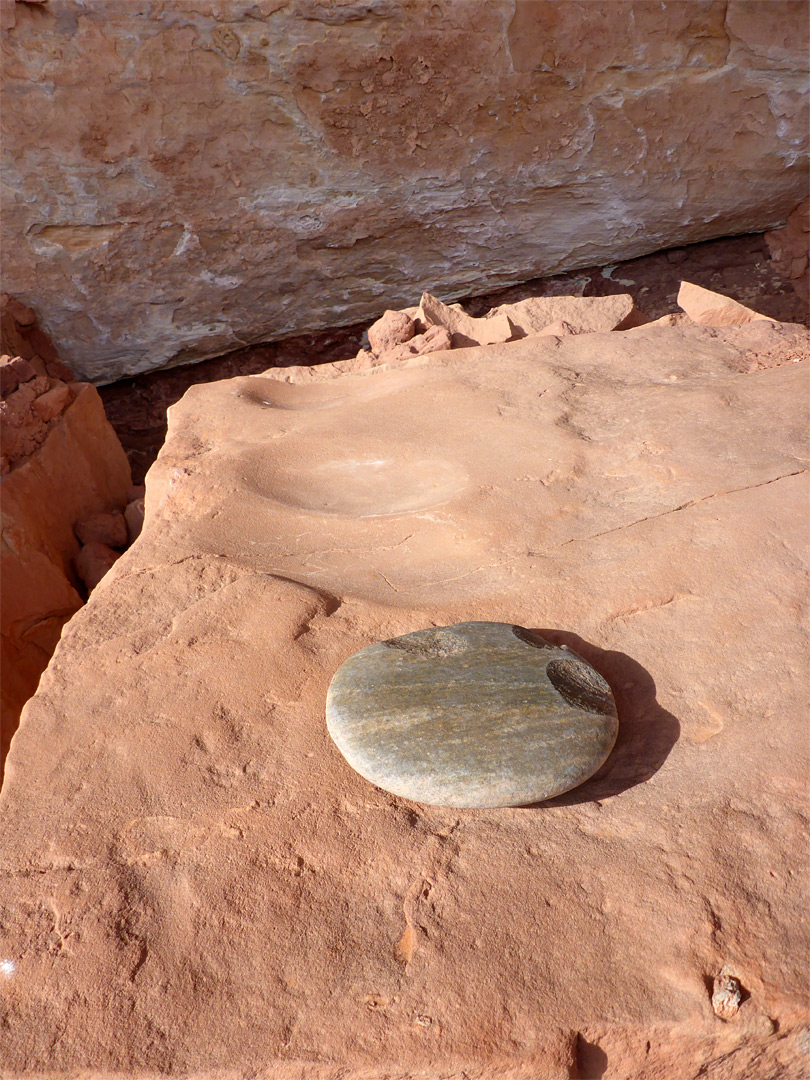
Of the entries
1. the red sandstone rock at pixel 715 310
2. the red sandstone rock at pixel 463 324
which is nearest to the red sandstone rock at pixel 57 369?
the red sandstone rock at pixel 463 324

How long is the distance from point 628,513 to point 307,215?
10.1ft

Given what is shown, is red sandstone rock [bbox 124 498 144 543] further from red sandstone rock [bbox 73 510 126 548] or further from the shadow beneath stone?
the shadow beneath stone

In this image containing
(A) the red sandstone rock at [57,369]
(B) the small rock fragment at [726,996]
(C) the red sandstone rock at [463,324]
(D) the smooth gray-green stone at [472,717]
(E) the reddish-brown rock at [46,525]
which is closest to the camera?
(B) the small rock fragment at [726,996]

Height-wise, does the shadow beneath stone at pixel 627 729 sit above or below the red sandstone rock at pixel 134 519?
above

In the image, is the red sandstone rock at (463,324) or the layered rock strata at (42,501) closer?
the layered rock strata at (42,501)

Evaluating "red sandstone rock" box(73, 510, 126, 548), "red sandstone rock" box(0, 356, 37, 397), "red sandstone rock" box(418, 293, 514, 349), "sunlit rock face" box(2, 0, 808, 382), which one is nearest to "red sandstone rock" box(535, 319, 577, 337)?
"red sandstone rock" box(418, 293, 514, 349)

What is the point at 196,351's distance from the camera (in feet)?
15.0

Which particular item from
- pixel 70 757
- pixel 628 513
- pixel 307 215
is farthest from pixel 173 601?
pixel 307 215

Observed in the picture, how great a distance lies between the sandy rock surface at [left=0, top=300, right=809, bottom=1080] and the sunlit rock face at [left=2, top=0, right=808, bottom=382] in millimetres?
2491

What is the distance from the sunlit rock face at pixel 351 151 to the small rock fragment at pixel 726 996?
3.97 metres

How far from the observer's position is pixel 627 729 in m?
1.34

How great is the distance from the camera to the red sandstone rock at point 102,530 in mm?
3143

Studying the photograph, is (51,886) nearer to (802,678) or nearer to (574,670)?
(574,670)

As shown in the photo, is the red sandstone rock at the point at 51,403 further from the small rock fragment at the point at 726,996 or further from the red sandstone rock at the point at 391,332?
the small rock fragment at the point at 726,996
